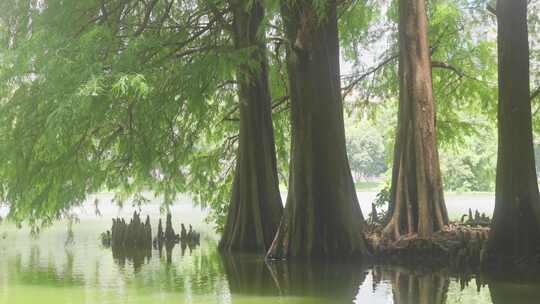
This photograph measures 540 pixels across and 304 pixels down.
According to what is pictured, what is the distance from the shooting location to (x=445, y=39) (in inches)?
628

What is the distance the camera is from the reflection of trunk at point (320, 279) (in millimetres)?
7886

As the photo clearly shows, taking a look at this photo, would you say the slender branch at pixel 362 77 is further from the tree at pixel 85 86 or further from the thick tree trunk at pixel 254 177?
the tree at pixel 85 86

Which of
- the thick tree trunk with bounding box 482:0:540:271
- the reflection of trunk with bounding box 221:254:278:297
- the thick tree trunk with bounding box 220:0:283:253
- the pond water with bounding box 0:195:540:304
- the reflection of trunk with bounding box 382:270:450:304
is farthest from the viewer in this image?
the thick tree trunk with bounding box 220:0:283:253

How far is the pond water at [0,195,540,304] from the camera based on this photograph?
25.0 ft

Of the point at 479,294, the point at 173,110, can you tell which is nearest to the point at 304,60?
the point at 173,110

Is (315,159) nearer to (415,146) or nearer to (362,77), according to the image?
(415,146)

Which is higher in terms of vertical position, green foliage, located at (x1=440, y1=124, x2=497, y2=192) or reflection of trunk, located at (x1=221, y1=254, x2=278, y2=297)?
green foliage, located at (x1=440, y1=124, x2=497, y2=192)

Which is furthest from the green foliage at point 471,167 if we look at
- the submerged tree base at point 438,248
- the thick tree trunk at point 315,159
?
the submerged tree base at point 438,248

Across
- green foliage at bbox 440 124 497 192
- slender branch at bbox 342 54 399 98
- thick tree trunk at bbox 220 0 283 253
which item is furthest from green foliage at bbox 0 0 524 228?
green foliage at bbox 440 124 497 192

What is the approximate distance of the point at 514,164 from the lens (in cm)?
932

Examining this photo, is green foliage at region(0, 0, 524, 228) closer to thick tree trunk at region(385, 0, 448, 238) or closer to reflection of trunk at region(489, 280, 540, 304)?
thick tree trunk at region(385, 0, 448, 238)

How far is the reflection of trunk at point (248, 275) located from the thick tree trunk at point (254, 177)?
792 mm

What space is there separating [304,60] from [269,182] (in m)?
2.65

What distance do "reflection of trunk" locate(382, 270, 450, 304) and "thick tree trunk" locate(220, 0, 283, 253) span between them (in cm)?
368
